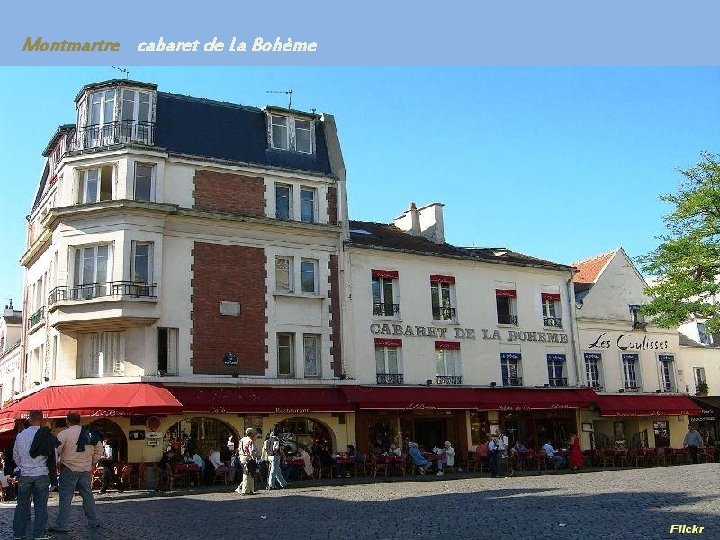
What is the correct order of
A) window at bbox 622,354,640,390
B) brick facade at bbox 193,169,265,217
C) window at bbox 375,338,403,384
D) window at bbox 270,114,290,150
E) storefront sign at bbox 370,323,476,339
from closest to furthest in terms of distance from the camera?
brick facade at bbox 193,169,265,217 < window at bbox 375,338,403,384 < storefront sign at bbox 370,323,476,339 < window at bbox 270,114,290,150 < window at bbox 622,354,640,390

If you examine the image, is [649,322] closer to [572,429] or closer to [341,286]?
[572,429]

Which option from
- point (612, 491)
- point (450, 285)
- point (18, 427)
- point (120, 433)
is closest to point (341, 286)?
point (450, 285)

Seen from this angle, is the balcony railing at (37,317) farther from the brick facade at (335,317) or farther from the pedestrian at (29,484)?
the pedestrian at (29,484)

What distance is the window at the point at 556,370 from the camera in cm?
3366

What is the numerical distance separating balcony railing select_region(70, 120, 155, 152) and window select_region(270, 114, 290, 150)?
4703mm

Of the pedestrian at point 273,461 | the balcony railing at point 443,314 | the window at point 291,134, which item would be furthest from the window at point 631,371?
the pedestrian at point 273,461

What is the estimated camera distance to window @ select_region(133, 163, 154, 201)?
26234 millimetres

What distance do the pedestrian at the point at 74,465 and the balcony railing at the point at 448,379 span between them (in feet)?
64.9

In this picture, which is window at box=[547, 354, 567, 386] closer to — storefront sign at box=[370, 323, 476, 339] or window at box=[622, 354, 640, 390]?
window at box=[622, 354, 640, 390]

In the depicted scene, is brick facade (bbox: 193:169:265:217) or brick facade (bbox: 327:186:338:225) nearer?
brick facade (bbox: 193:169:265:217)

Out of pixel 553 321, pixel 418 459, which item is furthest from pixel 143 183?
pixel 553 321

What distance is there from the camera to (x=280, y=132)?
2992cm

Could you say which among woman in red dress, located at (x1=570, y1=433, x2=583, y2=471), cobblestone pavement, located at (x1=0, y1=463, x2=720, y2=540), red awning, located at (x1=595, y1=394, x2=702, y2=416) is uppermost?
red awning, located at (x1=595, y1=394, x2=702, y2=416)

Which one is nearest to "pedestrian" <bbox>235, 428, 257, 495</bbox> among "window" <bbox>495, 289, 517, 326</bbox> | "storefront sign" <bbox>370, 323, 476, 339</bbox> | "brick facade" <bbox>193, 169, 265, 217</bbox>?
"brick facade" <bbox>193, 169, 265, 217</bbox>
